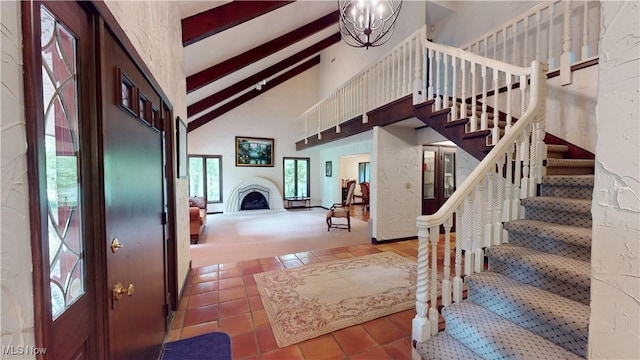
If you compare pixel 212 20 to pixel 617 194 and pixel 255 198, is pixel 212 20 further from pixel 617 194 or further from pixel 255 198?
pixel 255 198

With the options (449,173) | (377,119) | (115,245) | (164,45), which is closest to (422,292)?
(115,245)

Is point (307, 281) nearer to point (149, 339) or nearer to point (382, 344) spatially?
point (382, 344)

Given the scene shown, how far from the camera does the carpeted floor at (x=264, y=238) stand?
397 cm

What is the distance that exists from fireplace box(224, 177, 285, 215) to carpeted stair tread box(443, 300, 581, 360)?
7036mm

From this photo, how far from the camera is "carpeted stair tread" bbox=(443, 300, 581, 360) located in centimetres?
132

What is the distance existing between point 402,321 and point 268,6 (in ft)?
12.5

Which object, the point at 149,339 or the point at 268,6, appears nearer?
the point at 149,339

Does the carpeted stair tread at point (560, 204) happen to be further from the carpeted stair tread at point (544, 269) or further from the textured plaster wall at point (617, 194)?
the textured plaster wall at point (617, 194)

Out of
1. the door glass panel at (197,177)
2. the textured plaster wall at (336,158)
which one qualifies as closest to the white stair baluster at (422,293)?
the textured plaster wall at (336,158)

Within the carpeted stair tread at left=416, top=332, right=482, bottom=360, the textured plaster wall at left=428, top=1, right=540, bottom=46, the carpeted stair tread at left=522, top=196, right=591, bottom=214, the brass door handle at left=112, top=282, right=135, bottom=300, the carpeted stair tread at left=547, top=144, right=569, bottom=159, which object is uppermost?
the textured plaster wall at left=428, top=1, right=540, bottom=46

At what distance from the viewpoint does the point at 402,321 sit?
7.13ft

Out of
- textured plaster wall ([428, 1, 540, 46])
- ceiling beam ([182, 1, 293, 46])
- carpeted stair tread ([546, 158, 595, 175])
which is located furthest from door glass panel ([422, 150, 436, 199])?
ceiling beam ([182, 1, 293, 46])

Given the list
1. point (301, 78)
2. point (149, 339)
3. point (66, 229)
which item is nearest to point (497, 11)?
point (66, 229)

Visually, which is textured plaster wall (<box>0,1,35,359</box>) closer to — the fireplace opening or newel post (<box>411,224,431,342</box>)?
newel post (<box>411,224,431,342</box>)
